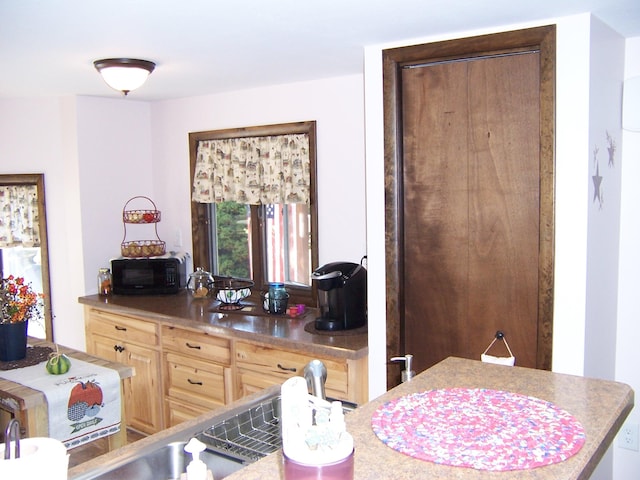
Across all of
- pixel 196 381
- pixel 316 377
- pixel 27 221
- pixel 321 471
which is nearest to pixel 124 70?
pixel 196 381

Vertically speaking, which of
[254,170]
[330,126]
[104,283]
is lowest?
[104,283]

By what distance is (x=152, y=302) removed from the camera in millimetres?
4102

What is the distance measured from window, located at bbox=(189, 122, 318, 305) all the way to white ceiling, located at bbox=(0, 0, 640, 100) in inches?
26.3

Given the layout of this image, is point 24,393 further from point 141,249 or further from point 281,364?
point 141,249

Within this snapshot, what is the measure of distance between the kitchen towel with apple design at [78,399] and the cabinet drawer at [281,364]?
76cm

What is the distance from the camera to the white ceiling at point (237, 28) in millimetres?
2211

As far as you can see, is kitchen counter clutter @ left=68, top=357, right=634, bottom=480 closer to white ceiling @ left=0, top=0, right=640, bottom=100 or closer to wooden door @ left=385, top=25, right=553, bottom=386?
wooden door @ left=385, top=25, right=553, bottom=386

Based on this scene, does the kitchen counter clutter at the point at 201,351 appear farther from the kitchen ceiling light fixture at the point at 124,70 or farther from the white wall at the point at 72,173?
the kitchen ceiling light fixture at the point at 124,70

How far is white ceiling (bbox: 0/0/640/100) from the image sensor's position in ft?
7.25

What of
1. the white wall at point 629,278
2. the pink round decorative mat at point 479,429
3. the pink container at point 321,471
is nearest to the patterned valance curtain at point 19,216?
the pink round decorative mat at point 479,429

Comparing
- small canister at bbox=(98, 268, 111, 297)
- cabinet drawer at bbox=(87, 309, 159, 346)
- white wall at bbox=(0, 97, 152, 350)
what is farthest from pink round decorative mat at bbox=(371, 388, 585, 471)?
white wall at bbox=(0, 97, 152, 350)

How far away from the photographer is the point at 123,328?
13.2ft

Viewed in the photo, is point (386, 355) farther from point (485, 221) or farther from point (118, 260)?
point (118, 260)

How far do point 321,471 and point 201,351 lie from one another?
8.76ft
